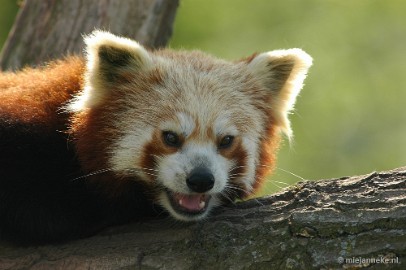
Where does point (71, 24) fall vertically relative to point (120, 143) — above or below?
above

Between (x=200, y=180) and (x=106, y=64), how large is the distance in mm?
1111

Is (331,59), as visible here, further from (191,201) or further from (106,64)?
(191,201)

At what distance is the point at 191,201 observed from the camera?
478 cm

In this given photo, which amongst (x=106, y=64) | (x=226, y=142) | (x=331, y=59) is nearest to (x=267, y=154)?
(x=226, y=142)

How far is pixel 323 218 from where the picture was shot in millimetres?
4215

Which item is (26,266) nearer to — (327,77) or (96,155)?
(96,155)

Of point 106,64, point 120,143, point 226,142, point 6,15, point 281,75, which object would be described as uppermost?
point 6,15

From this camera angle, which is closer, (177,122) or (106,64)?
(177,122)

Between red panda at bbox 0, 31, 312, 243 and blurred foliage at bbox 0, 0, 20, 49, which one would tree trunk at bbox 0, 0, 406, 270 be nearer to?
red panda at bbox 0, 31, 312, 243

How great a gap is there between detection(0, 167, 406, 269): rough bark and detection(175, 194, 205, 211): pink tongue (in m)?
0.14

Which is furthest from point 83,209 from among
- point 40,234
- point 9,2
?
point 9,2

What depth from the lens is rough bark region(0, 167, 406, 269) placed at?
4074 mm

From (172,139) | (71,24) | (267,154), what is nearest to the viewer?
(172,139)

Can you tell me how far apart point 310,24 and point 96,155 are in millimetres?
8413
